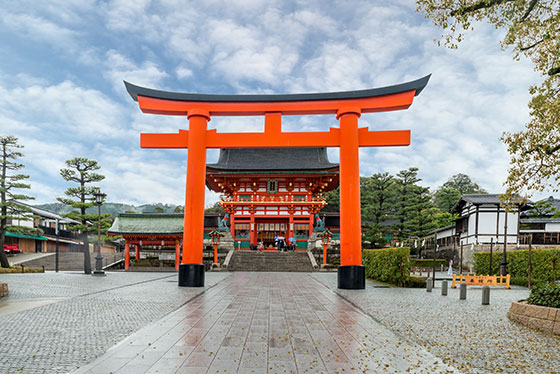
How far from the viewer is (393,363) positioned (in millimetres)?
4863

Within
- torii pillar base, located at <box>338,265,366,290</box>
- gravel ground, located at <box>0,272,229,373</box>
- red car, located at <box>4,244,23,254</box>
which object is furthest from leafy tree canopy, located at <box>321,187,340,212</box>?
gravel ground, located at <box>0,272,229,373</box>

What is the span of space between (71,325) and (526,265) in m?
18.9

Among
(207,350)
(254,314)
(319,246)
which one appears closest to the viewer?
(207,350)

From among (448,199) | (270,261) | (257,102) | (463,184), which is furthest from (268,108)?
(463,184)

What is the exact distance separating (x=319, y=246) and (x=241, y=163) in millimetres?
10400

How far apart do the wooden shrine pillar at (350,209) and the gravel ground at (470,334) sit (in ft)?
8.61

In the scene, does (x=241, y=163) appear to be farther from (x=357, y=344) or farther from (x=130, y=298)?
(x=357, y=344)

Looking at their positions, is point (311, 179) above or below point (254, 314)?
above

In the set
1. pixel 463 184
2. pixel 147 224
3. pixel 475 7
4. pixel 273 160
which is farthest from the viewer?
pixel 463 184

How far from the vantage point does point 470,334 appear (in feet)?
21.9

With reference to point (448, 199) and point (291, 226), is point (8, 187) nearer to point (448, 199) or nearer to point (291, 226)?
point (291, 226)

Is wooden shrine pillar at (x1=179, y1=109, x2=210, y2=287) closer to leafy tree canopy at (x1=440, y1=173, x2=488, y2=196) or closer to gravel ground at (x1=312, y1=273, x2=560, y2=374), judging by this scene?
gravel ground at (x1=312, y1=273, x2=560, y2=374)

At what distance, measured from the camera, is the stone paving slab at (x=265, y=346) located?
15.2ft

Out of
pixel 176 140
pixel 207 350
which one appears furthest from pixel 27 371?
pixel 176 140
